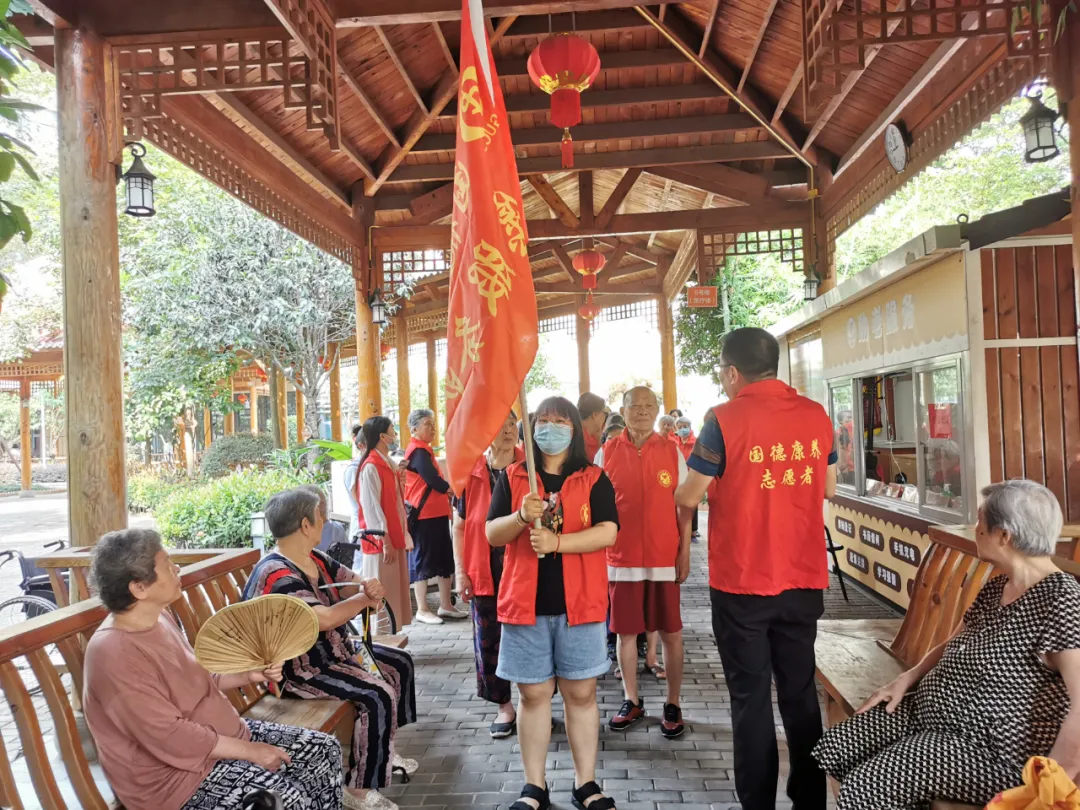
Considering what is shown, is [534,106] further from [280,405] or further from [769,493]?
[280,405]

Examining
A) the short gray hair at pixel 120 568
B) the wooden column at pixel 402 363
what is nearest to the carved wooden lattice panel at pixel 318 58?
the short gray hair at pixel 120 568

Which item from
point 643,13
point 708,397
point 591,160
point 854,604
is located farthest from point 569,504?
point 708,397

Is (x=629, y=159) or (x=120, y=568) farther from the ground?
(x=629, y=159)

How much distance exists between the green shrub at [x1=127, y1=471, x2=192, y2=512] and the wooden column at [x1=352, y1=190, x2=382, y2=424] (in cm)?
615

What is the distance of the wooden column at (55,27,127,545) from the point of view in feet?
12.5

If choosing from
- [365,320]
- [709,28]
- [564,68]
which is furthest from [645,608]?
[365,320]

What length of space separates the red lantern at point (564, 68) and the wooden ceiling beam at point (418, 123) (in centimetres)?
215

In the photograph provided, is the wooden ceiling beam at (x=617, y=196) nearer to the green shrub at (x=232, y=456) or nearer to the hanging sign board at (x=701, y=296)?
the hanging sign board at (x=701, y=296)

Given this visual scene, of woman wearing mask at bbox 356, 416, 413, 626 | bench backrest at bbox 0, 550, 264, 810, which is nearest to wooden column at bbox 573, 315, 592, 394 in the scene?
woman wearing mask at bbox 356, 416, 413, 626

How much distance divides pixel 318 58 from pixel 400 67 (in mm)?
2738

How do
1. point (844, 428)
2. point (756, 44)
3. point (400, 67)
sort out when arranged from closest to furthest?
1. point (756, 44)
2. point (400, 67)
3. point (844, 428)

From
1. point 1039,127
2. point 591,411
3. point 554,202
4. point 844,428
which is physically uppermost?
point 554,202

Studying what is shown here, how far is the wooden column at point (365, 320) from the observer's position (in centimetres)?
921

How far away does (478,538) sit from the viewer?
3699 millimetres
